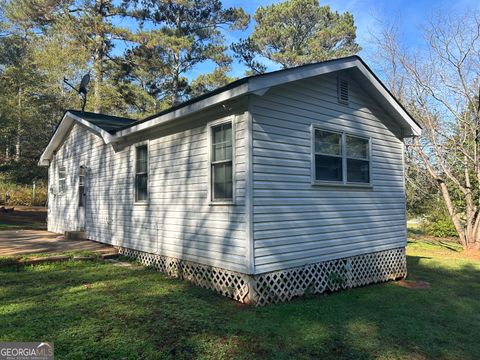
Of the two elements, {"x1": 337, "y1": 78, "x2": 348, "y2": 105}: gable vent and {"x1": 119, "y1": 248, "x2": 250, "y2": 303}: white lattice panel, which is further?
{"x1": 337, "y1": 78, "x2": 348, "y2": 105}: gable vent

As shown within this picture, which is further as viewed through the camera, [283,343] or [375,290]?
[375,290]

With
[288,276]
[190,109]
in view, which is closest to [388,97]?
[190,109]

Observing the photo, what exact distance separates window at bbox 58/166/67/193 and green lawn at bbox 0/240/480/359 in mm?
5909

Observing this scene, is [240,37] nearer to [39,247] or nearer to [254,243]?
[39,247]

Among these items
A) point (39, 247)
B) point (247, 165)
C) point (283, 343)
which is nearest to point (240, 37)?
point (39, 247)

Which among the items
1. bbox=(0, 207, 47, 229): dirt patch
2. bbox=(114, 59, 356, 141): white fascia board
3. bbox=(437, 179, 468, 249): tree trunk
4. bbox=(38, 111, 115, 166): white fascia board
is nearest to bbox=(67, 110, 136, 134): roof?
bbox=(38, 111, 115, 166): white fascia board

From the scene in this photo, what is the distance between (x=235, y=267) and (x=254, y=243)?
56cm

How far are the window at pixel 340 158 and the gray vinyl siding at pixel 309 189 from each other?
166 mm

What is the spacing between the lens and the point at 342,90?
724cm

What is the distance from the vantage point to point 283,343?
4.23 m

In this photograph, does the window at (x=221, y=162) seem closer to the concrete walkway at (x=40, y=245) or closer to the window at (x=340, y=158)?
the window at (x=340, y=158)

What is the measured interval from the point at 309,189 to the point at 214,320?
2.73 m

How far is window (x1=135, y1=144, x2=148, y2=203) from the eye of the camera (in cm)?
827

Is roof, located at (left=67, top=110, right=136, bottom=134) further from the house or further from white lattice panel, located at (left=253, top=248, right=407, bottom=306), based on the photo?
white lattice panel, located at (left=253, top=248, right=407, bottom=306)
